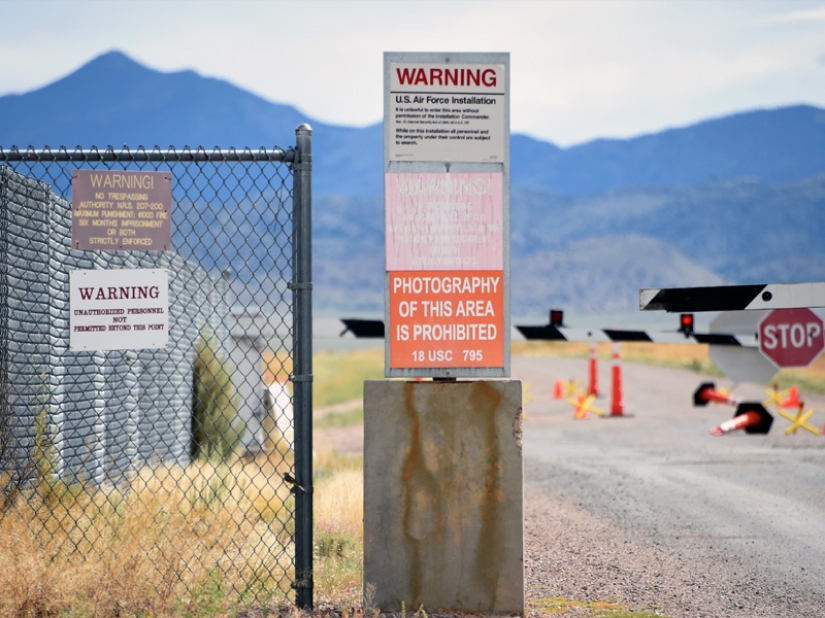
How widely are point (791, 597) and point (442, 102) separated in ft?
12.3

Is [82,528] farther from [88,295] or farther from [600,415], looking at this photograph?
[600,415]

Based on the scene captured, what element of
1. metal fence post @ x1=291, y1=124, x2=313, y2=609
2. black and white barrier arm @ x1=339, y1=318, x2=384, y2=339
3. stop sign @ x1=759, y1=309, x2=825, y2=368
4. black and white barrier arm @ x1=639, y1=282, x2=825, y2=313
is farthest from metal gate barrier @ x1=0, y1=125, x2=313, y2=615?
stop sign @ x1=759, y1=309, x2=825, y2=368

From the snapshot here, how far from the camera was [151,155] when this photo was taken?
218 inches

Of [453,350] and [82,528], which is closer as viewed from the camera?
[453,350]

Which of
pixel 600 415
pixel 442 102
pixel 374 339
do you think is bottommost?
pixel 600 415

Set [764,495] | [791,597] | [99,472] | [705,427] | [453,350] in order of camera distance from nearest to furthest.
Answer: [453,350] < [791,597] < [99,472] < [764,495] < [705,427]

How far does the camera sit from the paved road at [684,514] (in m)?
6.27

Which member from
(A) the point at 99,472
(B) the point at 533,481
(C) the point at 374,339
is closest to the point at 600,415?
(C) the point at 374,339

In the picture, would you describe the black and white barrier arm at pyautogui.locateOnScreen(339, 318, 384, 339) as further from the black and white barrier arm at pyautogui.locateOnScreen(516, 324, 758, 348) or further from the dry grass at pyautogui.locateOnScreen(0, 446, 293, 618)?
the dry grass at pyautogui.locateOnScreen(0, 446, 293, 618)

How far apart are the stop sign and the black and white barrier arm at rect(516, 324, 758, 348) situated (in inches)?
35.3

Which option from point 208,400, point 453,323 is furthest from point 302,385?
point 208,400

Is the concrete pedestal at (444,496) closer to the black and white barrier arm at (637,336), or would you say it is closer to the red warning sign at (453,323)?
the red warning sign at (453,323)

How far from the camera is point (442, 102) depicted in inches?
210

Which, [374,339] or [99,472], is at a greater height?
[374,339]
